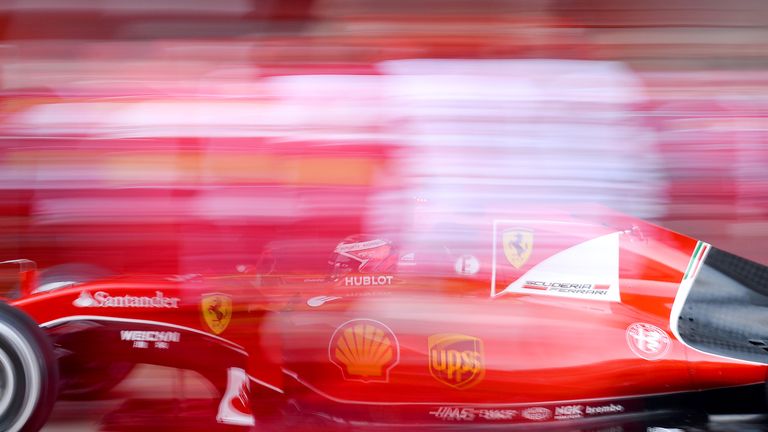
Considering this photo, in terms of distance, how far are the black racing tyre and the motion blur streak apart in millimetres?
255

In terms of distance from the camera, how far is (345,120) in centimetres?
190

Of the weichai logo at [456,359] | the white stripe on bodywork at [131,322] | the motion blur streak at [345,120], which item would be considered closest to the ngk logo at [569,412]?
the weichai logo at [456,359]

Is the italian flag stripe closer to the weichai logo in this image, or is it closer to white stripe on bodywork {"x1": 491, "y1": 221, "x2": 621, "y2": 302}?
white stripe on bodywork {"x1": 491, "y1": 221, "x2": 621, "y2": 302}

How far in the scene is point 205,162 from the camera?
189 centimetres

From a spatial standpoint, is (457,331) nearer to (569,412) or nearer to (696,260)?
(569,412)

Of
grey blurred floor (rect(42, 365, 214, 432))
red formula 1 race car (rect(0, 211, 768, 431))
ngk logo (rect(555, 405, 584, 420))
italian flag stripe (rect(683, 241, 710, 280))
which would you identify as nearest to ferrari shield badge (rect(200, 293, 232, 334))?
red formula 1 race car (rect(0, 211, 768, 431))

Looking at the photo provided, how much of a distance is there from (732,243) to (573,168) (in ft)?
2.59

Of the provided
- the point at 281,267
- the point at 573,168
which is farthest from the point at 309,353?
the point at 573,168

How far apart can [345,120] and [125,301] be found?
808 mm

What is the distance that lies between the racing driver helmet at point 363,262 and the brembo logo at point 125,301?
472 mm

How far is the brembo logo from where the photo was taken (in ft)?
6.22

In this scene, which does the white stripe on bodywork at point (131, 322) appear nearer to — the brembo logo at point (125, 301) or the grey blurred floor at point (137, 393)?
the brembo logo at point (125, 301)

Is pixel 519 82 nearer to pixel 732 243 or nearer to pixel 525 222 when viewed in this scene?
pixel 525 222

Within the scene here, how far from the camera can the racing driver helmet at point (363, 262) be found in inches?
72.0
